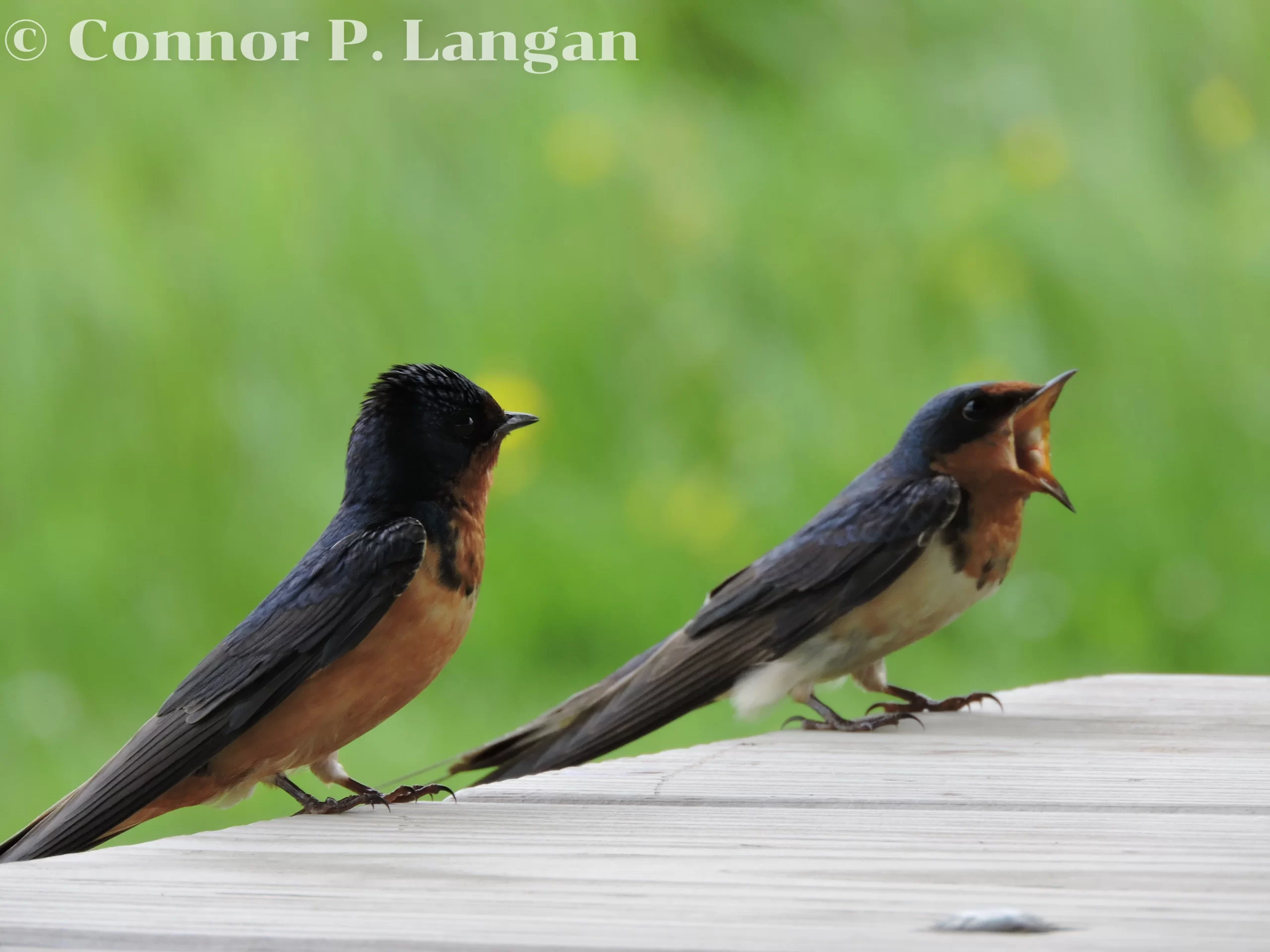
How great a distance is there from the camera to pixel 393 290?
641 cm

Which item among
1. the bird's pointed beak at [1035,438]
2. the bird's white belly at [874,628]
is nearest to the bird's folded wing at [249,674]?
the bird's white belly at [874,628]

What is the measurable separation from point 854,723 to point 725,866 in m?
1.61

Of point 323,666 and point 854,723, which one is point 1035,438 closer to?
point 854,723

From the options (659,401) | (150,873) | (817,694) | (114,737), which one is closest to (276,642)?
(150,873)

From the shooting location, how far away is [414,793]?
2.25 m

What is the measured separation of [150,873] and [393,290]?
16.8ft

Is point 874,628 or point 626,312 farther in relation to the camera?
point 626,312

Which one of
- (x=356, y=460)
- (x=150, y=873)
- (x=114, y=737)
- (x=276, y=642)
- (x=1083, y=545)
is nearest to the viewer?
(x=150, y=873)

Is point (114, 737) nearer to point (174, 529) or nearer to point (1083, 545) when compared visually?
point (174, 529)

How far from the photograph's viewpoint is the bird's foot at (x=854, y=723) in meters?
3.01

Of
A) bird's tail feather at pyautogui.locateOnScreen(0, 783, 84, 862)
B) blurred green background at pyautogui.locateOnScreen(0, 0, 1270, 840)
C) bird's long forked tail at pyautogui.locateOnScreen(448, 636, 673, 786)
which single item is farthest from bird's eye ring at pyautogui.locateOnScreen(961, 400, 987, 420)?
blurred green background at pyautogui.locateOnScreen(0, 0, 1270, 840)

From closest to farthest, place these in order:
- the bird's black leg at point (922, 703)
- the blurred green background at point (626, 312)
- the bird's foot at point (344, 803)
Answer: the bird's foot at point (344, 803), the bird's black leg at point (922, 703), the blurred green background at point (626, 312)

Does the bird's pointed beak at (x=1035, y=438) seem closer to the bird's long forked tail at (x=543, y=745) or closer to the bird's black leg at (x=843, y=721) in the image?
the bird's black leg at (x=843, y=721)

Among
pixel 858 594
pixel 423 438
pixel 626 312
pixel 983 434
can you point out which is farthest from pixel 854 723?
pixel 626 312
